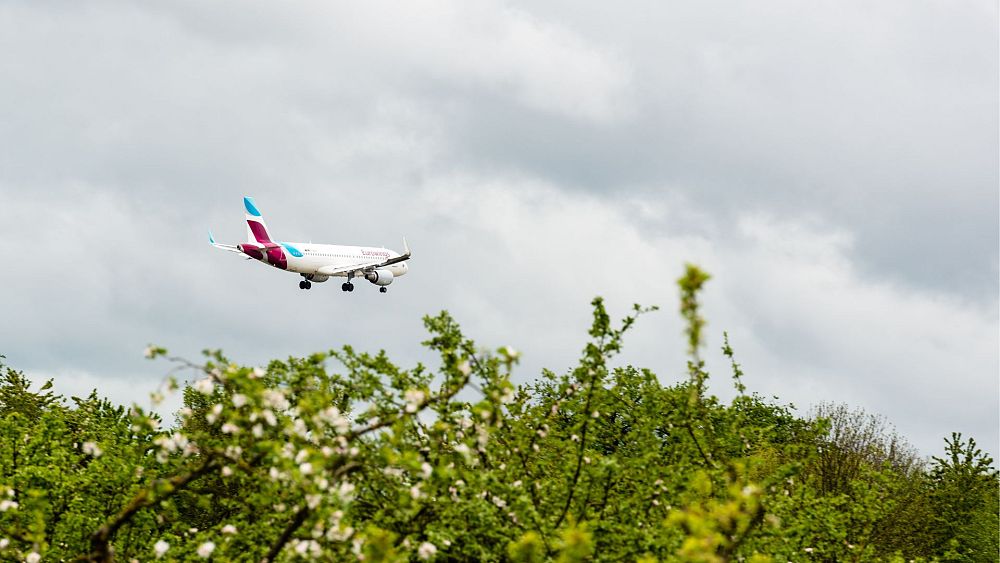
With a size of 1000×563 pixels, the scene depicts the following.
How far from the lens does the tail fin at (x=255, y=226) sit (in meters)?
80.2

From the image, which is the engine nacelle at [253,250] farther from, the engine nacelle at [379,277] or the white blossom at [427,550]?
the white blossom at [427,550]

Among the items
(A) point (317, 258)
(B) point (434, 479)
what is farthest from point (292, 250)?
(B) point (434, 479)

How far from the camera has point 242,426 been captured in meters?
11.2

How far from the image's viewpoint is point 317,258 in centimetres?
7831

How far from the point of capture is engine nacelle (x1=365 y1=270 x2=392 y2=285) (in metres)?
81.9

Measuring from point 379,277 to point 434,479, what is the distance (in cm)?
7156

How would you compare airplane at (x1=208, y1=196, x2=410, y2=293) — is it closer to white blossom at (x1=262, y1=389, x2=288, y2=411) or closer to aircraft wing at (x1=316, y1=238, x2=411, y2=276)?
aircraft wing at (x1=316, y1=238, x2=411, y2=276)

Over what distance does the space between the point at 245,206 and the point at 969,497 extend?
54.5 m

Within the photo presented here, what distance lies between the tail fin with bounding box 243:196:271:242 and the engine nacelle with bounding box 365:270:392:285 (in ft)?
25.4

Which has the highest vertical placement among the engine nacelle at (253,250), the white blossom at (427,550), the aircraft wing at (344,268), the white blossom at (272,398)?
the aircraft wing at (344,268)

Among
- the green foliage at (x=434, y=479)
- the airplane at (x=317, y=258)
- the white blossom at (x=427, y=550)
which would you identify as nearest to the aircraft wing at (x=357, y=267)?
the airplane at (x=317, y=258)

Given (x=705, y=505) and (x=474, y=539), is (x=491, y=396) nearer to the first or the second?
(x=474, y=539)

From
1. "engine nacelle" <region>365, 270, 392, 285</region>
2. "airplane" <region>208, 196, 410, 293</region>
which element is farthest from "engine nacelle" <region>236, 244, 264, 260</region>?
"engine nacelle" <region>365, 270, 392, 285</region>

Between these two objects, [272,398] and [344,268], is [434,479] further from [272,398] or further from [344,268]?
[344,268]
